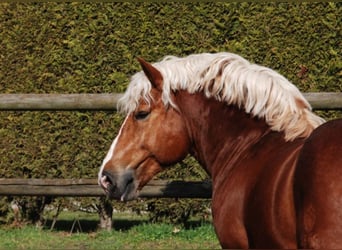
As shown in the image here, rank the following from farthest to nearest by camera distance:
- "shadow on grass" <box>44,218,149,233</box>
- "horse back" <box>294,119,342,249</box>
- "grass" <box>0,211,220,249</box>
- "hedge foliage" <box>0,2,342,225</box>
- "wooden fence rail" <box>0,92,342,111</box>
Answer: "shadow on grass" <box>44,218,149,233</box>
"hedge foliage" <box>0,2,342,225</box>
"grass" <box>0,211,220,249</box>
"wooden fence rail" <box>0,92,342,111</box>
"horse back" <box>294,119,342,249</box>

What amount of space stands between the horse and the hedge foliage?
2745mm

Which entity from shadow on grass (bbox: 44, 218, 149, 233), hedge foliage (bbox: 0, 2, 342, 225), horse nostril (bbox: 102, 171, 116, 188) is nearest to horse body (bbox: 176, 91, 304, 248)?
horse nostril (bbox: 102, 171, 116, 188)

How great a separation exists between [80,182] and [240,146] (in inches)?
89.4

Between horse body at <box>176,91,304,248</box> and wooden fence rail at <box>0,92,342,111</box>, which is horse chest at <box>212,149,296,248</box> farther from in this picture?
wooden fence rail at <box>0,92,342,111</box>

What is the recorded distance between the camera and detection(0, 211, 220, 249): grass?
6.86m

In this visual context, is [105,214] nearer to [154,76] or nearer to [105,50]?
[105,50]

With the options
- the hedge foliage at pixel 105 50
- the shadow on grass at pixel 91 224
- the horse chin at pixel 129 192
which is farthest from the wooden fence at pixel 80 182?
the shadow on grass at pixel 91 224

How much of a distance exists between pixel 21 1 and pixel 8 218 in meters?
2.26

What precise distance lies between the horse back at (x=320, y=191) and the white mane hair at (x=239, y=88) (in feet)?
1.82

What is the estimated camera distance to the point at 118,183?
4648mm

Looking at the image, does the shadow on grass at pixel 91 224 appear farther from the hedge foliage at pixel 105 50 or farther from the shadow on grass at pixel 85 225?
the hedge foliage at pixel 105 50

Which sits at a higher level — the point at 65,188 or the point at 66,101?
the point at 66,101

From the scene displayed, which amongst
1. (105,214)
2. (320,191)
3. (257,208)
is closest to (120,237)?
(105,214)

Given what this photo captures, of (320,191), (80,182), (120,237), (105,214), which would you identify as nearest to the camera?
(320,191)
